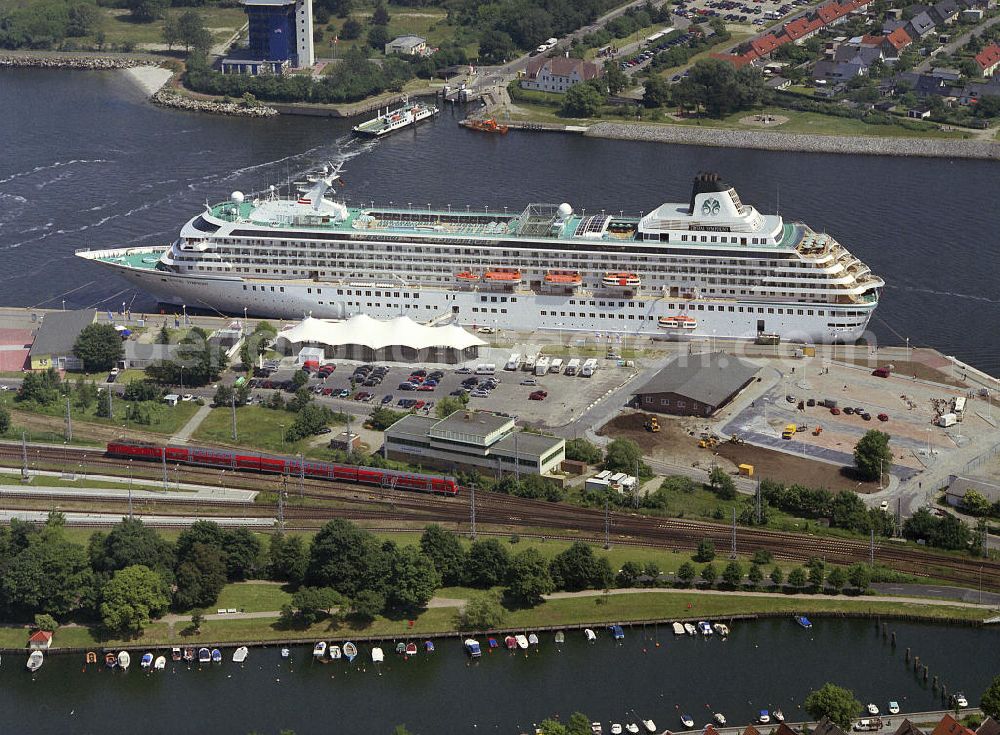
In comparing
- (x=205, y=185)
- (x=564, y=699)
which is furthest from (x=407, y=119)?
(x=564, y=699)

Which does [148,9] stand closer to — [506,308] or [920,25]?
[920,25]

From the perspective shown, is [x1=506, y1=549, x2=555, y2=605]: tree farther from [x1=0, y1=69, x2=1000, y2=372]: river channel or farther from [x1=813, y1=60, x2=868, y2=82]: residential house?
[x1=813, y1=60, x2=868, y2=82]: residential house

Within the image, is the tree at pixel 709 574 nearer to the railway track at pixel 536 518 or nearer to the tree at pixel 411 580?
the railway track at pixel 536 518

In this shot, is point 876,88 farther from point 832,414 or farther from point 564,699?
point 564,699

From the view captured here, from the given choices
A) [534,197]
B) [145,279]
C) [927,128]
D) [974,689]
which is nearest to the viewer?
[974,689]

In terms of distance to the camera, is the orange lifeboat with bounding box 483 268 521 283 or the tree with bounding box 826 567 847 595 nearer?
the tree with bounding box 826 567 847 595

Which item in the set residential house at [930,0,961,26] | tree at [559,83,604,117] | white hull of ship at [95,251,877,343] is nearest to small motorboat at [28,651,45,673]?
white hull of ship at [95,251,877,343]
